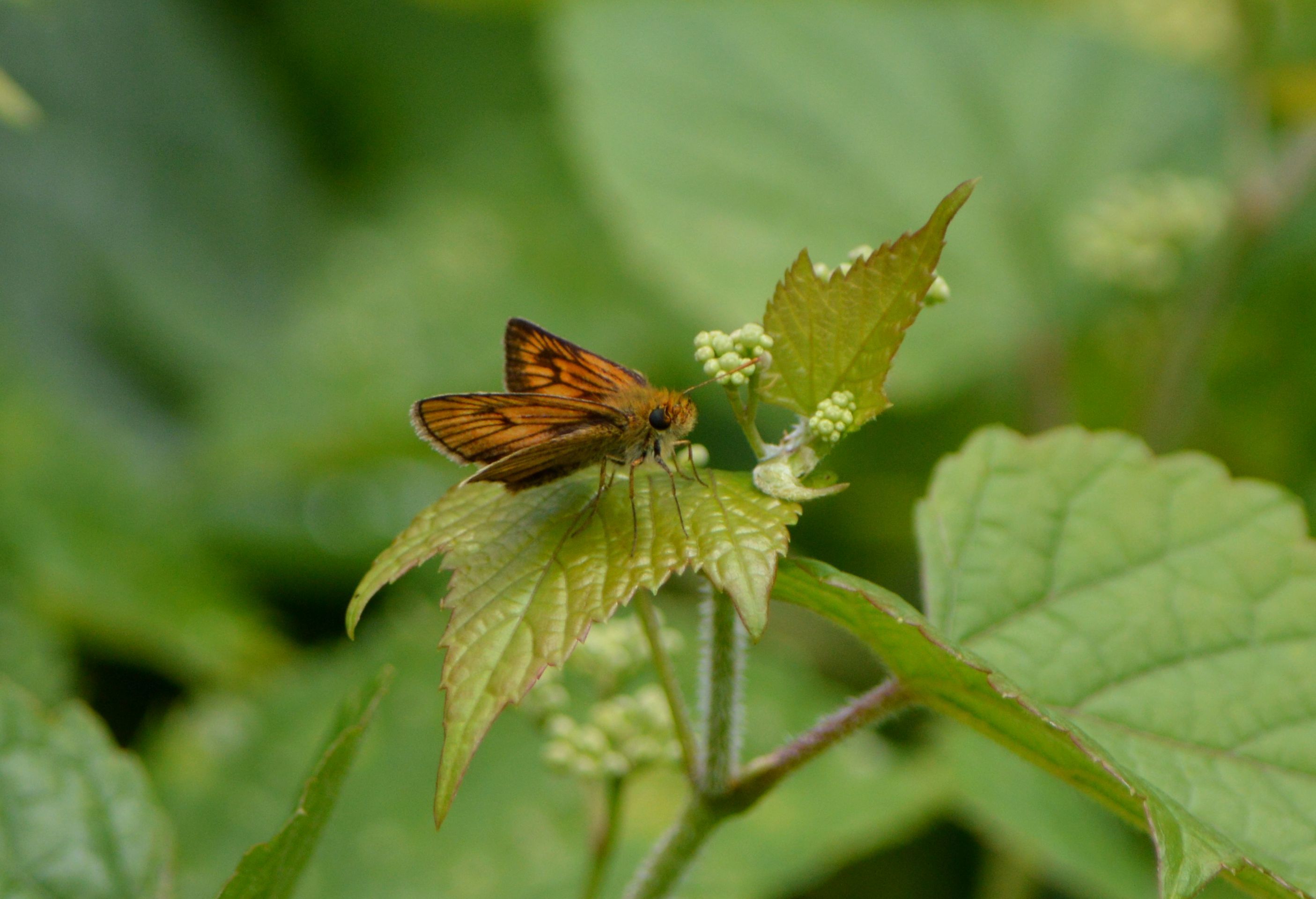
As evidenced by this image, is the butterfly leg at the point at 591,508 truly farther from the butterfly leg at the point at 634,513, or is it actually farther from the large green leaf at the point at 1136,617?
the large green leaf at the point at 1136,617

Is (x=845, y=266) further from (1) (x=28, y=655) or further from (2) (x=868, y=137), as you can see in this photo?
(2) (x=868, y=137)

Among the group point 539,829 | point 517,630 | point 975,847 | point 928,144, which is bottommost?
point 975,847

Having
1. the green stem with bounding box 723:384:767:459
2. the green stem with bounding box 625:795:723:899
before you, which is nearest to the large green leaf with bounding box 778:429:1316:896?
the green stem with bounding box 723:384:767:459

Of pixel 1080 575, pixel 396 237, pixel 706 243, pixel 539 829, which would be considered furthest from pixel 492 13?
pixel 1080 575

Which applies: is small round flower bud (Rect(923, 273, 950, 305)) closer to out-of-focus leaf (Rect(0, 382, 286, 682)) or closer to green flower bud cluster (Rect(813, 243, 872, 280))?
green flower bud cluster (Rect(813, 243, 872, 280))

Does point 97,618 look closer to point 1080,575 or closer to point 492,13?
point 1080,575
